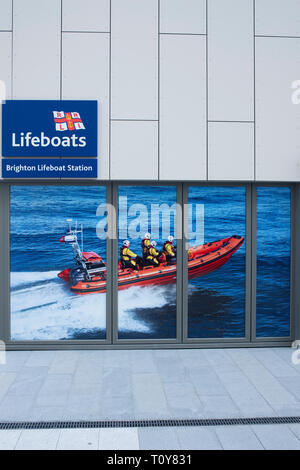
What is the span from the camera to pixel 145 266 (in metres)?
7.32

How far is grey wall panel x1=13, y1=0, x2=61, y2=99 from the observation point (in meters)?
6.92

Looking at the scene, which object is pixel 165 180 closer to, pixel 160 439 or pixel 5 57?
pixel 5 57

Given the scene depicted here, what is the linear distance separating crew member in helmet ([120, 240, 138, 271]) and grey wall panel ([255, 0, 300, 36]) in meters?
4.04

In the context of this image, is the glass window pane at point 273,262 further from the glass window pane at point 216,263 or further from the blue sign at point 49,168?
the blue sign at point 49,168

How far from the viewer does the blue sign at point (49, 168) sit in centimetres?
691

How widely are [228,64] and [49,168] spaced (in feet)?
10.8

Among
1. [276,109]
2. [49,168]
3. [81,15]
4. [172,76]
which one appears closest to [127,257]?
[49,168]

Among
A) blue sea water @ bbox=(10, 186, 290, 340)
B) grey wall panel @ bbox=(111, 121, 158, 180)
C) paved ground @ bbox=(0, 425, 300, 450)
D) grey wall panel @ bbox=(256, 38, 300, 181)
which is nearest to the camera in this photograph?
paved ground @ bbox=(0, 425, 300, 450)

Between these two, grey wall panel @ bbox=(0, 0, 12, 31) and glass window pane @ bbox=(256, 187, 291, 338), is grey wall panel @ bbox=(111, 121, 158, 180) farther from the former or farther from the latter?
grey wall panel @ bbox=(0, 0, 12, 31)

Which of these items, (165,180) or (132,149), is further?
(165,180)

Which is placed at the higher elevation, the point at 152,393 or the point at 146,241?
the point at 146,241

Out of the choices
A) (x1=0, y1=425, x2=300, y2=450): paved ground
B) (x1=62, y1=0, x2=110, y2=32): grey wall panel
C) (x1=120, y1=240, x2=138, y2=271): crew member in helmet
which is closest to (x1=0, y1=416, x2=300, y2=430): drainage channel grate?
(x1=0, y1=425, x2=300, y2=450): paved ground

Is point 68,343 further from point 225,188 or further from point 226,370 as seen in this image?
point 225,188
